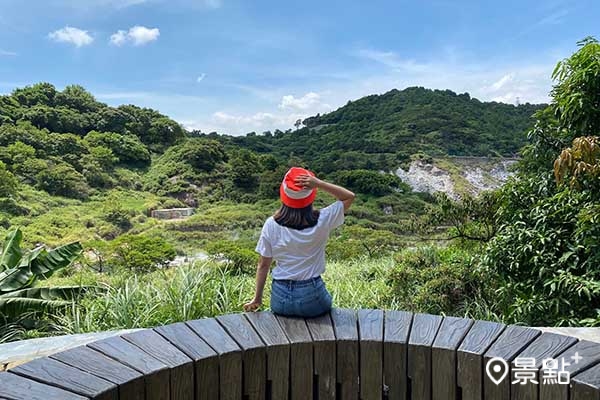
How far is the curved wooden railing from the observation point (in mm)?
1366

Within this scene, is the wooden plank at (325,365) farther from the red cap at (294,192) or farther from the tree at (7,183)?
the tree at (7,183)

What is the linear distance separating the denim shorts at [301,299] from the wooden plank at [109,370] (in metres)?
0.59

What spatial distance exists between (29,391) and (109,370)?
0.20 metres

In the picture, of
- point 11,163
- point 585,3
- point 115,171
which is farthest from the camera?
point 115,171

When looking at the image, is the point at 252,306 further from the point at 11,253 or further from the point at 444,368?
the point at 11,253

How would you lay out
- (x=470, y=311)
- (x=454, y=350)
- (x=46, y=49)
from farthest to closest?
(x=46, y=49) → (x=470, y=311) → (x=454, y=350)

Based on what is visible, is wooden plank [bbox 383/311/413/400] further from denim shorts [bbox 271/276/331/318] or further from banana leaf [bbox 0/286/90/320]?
banana leaf [bbox 0/286/90/320]

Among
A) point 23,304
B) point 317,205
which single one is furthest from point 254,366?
point 317,205

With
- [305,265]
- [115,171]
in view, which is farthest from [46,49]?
[305,265]

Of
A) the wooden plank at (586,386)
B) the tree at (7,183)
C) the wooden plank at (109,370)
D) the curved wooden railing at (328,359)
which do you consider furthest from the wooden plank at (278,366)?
the tree at (7,183)

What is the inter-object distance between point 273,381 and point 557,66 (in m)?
2.55

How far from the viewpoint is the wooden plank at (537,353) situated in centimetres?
138

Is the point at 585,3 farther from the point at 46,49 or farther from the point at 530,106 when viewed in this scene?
the point at 46,49

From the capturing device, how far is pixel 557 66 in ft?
9.34
